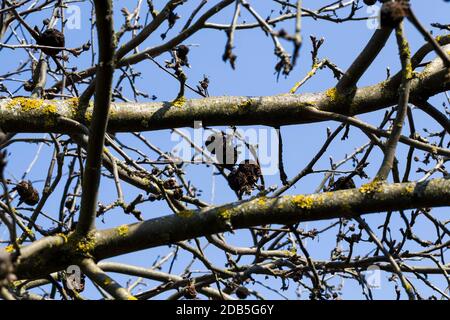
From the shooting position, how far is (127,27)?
3223 mm

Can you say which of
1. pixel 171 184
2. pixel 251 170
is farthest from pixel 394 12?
pixel 251 170

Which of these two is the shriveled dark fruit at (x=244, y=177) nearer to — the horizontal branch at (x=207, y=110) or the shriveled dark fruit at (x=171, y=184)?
the horizontal branch at (x=207, y=110)

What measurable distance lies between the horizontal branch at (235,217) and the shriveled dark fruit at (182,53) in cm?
78

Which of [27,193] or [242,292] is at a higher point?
[27,193]

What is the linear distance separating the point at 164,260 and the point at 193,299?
2.53 metres

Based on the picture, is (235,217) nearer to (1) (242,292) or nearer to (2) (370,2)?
(1) (242,292)

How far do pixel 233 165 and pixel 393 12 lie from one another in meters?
1.85

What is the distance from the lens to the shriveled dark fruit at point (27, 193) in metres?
4.00

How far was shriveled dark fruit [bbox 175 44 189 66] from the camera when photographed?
3166 mm

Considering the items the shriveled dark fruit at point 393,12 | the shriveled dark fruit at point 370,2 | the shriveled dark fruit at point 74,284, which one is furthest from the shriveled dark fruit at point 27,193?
the shriveled dark fruit at point 393,12

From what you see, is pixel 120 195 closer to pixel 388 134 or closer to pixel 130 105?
pixel 130 105

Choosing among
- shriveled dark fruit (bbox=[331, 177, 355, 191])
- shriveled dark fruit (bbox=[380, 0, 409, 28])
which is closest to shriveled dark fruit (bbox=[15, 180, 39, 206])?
shriveled dark fruit (bbox=[331, 177, 355, 191])

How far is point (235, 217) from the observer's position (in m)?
2.88

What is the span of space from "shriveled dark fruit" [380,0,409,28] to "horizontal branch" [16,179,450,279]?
1039 millimetres
